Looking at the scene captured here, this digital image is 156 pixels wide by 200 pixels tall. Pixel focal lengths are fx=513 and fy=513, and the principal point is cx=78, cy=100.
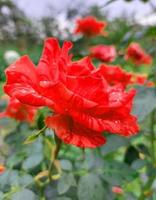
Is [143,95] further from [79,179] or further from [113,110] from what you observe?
[113,110]

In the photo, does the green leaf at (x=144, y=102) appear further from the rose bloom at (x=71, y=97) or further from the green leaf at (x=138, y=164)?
the rose bloom at (x=71, y=97)

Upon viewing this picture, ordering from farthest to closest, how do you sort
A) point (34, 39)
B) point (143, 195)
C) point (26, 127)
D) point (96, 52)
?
point (34, 39)
point (96, 52)
point (26, 127)
point (143, 195)

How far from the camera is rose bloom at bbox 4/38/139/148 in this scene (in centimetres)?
62

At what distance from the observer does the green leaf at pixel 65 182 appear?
2.67ft

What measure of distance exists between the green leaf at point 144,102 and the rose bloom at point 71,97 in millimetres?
273

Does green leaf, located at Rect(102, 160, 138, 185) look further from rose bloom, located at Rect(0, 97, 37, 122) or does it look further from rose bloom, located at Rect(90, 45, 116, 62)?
rose bloom, located at Rect(90, 45, 116, 62)

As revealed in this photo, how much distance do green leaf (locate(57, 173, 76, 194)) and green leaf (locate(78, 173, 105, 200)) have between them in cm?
1

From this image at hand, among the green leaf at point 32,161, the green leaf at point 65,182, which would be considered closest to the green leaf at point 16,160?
the green leaf at point 32,161

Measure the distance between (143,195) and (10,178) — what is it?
34 cm

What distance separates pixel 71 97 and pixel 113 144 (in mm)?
461

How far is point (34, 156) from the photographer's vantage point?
97 centimetres

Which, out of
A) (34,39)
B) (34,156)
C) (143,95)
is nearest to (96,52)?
(143,95)

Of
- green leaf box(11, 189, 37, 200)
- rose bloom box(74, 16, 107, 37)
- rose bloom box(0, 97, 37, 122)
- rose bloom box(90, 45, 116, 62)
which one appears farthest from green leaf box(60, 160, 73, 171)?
rose bloom box(74, 16, 107, 37)

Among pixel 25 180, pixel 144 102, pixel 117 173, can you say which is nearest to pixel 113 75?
pixel 144 102
